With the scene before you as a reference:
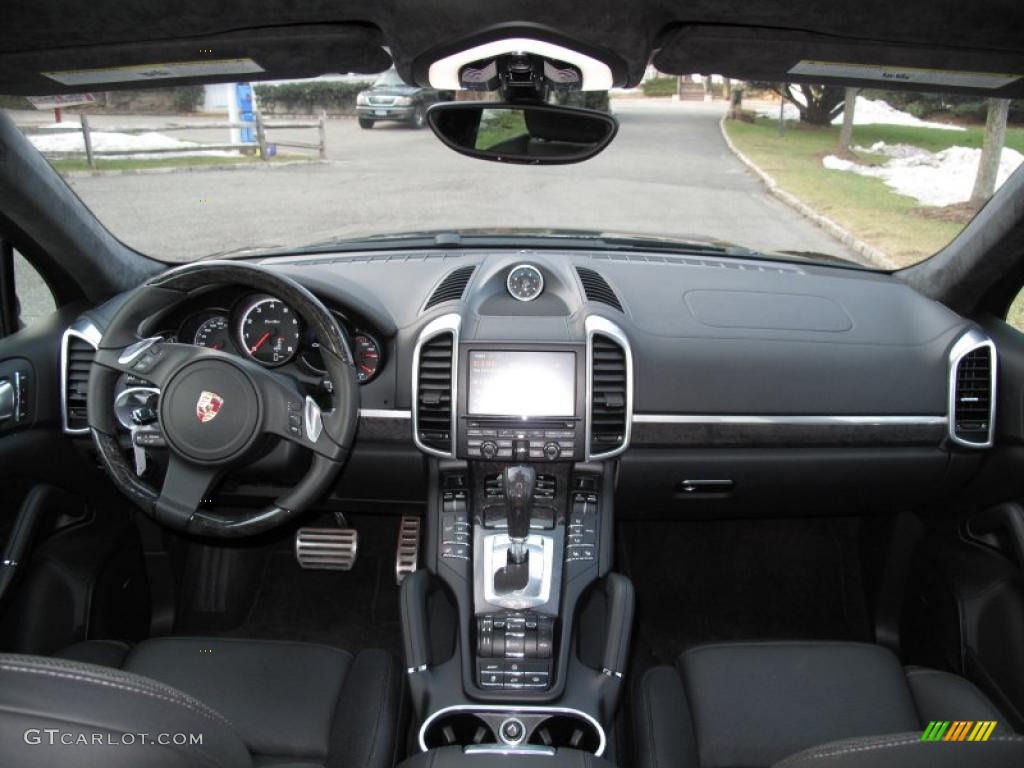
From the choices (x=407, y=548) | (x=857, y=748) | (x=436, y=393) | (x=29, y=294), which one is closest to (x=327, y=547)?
(x=407, y=548)

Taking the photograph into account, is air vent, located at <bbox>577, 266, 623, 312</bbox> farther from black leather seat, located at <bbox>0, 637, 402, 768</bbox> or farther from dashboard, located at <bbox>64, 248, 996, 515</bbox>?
black leather seat, located at <bbox>0, 637, 402, 768</bbox>

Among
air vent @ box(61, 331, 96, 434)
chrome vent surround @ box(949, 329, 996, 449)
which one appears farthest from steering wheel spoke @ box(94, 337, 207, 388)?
chrome vent surround @ box(949, 329, 996, 449)

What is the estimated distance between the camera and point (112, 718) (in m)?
1.26

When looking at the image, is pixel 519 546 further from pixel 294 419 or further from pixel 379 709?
pixel 294 419

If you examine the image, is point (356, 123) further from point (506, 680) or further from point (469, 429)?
point (506, 680)

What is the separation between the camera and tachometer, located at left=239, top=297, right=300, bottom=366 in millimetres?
2807

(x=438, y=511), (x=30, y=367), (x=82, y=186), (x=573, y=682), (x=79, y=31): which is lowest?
(x=573, y=682)

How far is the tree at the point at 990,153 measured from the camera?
293 cm

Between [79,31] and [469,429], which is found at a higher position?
[79,31]

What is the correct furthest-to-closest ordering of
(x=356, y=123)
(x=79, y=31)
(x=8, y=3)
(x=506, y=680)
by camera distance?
1. (x=356, y=123)
2. (x=506, y=680)
3. (x=79, y=31)
4. (x=8, y=3)

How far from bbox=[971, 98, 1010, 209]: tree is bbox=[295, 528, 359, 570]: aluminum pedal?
8.88 feet

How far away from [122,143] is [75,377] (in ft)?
6.69

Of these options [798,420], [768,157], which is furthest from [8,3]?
[768,157]

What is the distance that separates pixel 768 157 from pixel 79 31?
3809 millimetres
